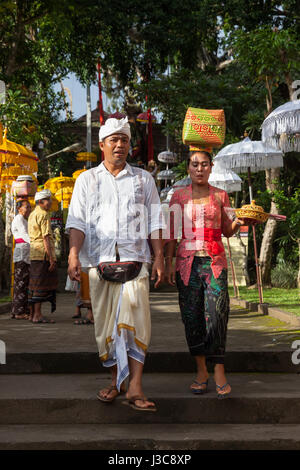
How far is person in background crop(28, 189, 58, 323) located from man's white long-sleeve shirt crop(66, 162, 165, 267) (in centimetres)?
379

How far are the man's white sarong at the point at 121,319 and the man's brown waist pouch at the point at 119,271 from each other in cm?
4

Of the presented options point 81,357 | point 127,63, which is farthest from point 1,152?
point 127,63

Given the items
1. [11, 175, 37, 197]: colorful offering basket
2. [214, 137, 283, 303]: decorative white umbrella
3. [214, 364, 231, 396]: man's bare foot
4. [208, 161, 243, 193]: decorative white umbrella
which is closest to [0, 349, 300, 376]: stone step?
[214, 364, 231, 396]: man's bare foot

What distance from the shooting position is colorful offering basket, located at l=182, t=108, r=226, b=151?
4.85m

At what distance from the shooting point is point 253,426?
13.9 ft

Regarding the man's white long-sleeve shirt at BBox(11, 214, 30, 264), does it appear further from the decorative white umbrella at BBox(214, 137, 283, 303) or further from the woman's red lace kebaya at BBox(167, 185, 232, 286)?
the woman's red lace kebaya at BBox(167, 185, 232, 286)

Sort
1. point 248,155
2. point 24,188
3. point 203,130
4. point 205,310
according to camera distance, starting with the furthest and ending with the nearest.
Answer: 1. point 248,155
2. point 24,188
3. point 203,130
4. point 205,310

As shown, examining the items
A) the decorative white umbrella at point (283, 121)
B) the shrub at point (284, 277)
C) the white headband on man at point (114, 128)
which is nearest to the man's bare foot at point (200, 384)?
the white headband on man at point (114, 128)

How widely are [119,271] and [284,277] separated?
36.1 feet

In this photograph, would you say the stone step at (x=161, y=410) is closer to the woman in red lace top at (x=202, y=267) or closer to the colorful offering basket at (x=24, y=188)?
the woman in red lace top at (x=202, y=267)

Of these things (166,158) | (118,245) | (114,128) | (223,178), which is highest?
(166,158)

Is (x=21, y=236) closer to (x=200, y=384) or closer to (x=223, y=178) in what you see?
(x=223, y=178)

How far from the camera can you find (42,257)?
8234 millimetres

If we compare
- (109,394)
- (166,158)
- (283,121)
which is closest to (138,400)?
(109,394)
